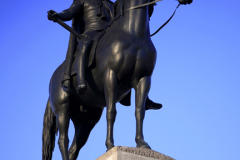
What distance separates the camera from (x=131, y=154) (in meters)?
9.41

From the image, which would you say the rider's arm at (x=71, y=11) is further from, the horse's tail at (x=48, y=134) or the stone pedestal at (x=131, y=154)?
the stone pedestal at (x=131, y=154)

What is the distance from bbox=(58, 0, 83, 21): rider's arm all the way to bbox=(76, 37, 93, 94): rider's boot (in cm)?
79

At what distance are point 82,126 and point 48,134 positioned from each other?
2.83ft

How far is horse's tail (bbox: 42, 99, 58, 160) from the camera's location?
493 inches

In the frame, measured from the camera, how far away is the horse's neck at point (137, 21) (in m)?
10.6

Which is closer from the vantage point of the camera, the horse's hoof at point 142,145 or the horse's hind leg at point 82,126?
the horse's hoof at point 142,145

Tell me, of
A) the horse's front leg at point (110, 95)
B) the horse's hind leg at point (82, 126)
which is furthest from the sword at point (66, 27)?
the horse's hind leg at point (82, 126)

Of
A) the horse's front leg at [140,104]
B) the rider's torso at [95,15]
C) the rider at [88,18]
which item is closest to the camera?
the horse's front leg at [140,104]

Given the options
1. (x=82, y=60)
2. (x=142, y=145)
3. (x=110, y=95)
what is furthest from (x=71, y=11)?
Answer: (x=142, y=145)

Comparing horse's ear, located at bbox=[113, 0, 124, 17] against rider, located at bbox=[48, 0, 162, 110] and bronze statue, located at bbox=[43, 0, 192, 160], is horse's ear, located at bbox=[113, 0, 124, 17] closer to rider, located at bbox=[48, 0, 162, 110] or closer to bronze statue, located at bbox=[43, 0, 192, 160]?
bronze statue, located at bbox=[43, 0, 192, 160]

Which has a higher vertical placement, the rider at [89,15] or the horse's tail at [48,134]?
the rider at [89,15]

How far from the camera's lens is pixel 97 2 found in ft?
39.3

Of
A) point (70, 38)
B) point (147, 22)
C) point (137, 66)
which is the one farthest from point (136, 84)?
point (70, 38)

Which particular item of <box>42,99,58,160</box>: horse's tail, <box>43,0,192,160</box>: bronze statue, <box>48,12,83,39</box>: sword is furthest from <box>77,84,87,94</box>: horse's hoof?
<box>42,99,58,160</box>: horse's tail
